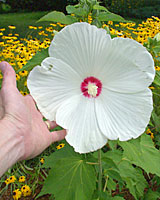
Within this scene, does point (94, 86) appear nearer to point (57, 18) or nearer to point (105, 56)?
point (105, 56)

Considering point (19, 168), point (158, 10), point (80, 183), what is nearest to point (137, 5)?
point (158, 10)

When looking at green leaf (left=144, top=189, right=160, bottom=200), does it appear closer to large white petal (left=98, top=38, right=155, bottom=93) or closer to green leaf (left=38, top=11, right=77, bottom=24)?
large white petal (left=98, top=38, right=155, bottom=93)

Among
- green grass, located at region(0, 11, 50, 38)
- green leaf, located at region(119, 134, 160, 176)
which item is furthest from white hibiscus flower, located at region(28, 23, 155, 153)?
green grass, located at region(0, 11, 50, 38)

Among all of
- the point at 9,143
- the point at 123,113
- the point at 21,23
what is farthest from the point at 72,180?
the point at 21,23

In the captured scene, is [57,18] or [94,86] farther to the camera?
[57,18]

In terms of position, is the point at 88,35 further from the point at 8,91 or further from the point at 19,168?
the point at 19,168

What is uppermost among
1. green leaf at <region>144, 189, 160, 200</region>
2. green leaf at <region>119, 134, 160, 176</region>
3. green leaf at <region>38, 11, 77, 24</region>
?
green leaf at <region>38, 11, 77, 24</region>
